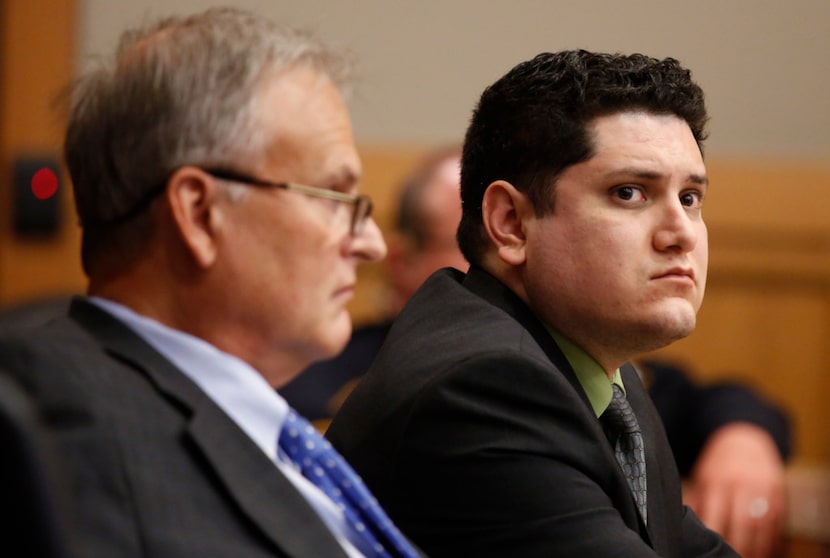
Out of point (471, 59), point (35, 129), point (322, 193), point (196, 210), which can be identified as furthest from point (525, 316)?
point (35, 129)

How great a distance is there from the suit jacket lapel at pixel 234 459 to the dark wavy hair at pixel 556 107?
1.40ft

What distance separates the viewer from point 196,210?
109 centimetres

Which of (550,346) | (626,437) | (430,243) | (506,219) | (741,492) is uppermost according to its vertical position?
(506,219)

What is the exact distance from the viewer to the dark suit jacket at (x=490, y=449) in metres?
1.18

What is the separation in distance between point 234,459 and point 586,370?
1.51 feet

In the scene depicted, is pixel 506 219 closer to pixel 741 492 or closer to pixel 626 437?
pixel 626 437

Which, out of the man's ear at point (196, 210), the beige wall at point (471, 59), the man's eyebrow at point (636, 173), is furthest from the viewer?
the beige wall at point (471, 59)

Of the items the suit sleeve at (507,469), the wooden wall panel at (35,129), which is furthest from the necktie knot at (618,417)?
the wooden wall panel at (35,129)

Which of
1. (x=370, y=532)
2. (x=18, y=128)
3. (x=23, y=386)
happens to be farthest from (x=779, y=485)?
(x=18, y=128)

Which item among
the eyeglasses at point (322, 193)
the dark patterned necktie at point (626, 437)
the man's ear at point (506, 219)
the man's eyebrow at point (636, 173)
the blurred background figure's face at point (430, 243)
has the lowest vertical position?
the blurred background figure's face at point (430, 243)

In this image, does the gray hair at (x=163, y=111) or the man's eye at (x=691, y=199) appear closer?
the gray hair at (x=163, y=111)

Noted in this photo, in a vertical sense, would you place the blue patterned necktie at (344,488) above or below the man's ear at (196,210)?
below

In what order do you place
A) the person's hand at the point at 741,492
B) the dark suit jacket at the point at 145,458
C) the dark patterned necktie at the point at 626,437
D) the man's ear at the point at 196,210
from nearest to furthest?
the dark suit jacket at the point at 145,458 → the man's ear at the point at 196,210 → the dark patterned necktie at the point at 626,437 → the person's hand at the point at 741,492

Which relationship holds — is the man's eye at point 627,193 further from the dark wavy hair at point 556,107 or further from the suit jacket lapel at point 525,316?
the suit jacket lapel at point 525,316
